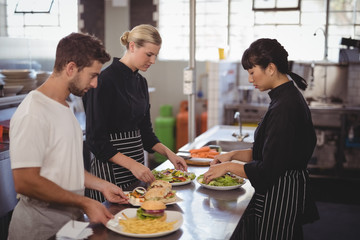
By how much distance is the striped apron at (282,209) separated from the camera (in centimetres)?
243

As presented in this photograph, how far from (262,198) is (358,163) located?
5.22 m

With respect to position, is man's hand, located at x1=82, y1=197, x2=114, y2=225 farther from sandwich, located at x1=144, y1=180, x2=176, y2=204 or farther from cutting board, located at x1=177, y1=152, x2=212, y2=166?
cutting board, located at x1=177, y1=152, x2=212, y2=166

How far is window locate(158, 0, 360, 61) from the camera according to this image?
7671 mm

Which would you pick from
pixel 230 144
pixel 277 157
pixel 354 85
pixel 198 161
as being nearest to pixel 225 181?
pixel 277 157

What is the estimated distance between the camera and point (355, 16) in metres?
7.57

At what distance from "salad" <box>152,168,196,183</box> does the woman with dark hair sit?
195mm

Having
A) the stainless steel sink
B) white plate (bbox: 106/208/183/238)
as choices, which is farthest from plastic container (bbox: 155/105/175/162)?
white plate (bbox: 106/208/183/238)

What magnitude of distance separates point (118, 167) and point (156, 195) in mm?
680

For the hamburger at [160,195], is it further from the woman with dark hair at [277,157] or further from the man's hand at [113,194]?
the woman with dark hair at [277,157]

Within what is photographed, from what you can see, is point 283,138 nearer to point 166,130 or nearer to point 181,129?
point 181,129

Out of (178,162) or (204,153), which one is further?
(204,153)

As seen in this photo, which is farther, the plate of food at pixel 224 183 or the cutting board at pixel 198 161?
the cutting board at pixel 198 161

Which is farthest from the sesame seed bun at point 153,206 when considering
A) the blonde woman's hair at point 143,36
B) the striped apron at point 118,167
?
the blonde woman's hair at point 143,36

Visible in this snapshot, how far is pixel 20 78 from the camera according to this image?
4.89 m
